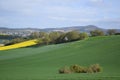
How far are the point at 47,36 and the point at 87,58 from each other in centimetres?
3231

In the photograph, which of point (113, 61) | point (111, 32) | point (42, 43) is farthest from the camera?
point (111, 32)

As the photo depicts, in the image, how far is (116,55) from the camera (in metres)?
40.4

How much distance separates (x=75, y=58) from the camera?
4272 centimetres

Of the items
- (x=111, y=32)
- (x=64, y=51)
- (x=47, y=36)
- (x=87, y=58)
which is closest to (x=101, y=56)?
(x=87, y=58)

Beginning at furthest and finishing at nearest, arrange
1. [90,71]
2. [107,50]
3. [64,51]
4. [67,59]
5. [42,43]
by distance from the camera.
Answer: [42,43] < [64,51] < [107,50] < [67,59] < [90,71]

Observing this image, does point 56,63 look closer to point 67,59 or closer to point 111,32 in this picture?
point 67,59

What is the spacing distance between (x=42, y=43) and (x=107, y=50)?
28913mm

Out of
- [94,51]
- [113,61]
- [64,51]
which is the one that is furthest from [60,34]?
[113,61]

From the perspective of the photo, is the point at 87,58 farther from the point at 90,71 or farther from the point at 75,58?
the point at 90,71

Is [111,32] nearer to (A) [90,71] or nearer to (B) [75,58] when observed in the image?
(B) [75,58]

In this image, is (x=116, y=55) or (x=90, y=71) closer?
(x=90, y=71)

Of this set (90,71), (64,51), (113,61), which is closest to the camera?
(90,71)

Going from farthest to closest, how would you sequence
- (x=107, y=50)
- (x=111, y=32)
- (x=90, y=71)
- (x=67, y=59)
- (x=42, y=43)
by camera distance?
(x=111, y=32) → (x=42, y=43) → (x=107, y=50) → (x=67, y=59) → (x=90, y=71)

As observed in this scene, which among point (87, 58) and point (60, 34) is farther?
point (60, 34)
